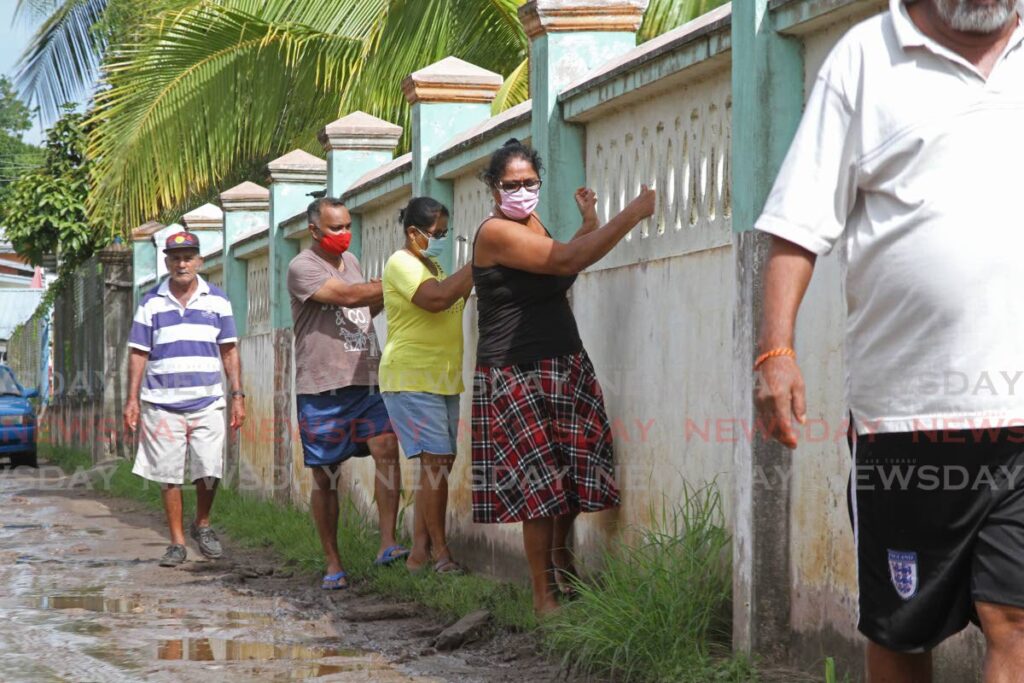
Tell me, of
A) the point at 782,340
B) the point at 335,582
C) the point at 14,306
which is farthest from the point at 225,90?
the point at 14,306

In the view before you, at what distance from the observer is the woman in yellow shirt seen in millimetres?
7320

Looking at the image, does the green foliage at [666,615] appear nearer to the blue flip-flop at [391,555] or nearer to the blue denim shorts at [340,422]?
the blue flip-flop at [391,555]

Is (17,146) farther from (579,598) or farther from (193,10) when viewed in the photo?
(579,598)

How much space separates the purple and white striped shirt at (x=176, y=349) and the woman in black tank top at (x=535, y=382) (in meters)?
3.54

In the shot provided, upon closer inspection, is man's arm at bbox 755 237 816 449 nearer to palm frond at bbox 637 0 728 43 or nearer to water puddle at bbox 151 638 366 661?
water puddle at bbox 151 638 366 661

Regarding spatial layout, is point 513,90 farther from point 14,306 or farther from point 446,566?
point 14,306

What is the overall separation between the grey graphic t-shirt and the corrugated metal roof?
42.9 meters

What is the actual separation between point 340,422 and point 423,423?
0.94 meters

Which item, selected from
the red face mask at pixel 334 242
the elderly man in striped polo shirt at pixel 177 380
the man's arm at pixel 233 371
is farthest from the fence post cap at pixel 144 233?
the red face mask at pixel 334 242

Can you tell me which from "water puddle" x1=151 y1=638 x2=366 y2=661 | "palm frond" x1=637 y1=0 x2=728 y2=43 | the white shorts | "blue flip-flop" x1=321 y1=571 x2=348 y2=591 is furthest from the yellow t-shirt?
"palm frond" x1=637 y1=0 x2=728 y2=43

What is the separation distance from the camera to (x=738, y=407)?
5.01 metres

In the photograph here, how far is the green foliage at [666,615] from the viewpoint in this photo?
502 cm

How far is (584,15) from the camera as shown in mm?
6727

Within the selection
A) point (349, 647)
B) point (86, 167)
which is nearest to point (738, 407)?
point (349, 647)
